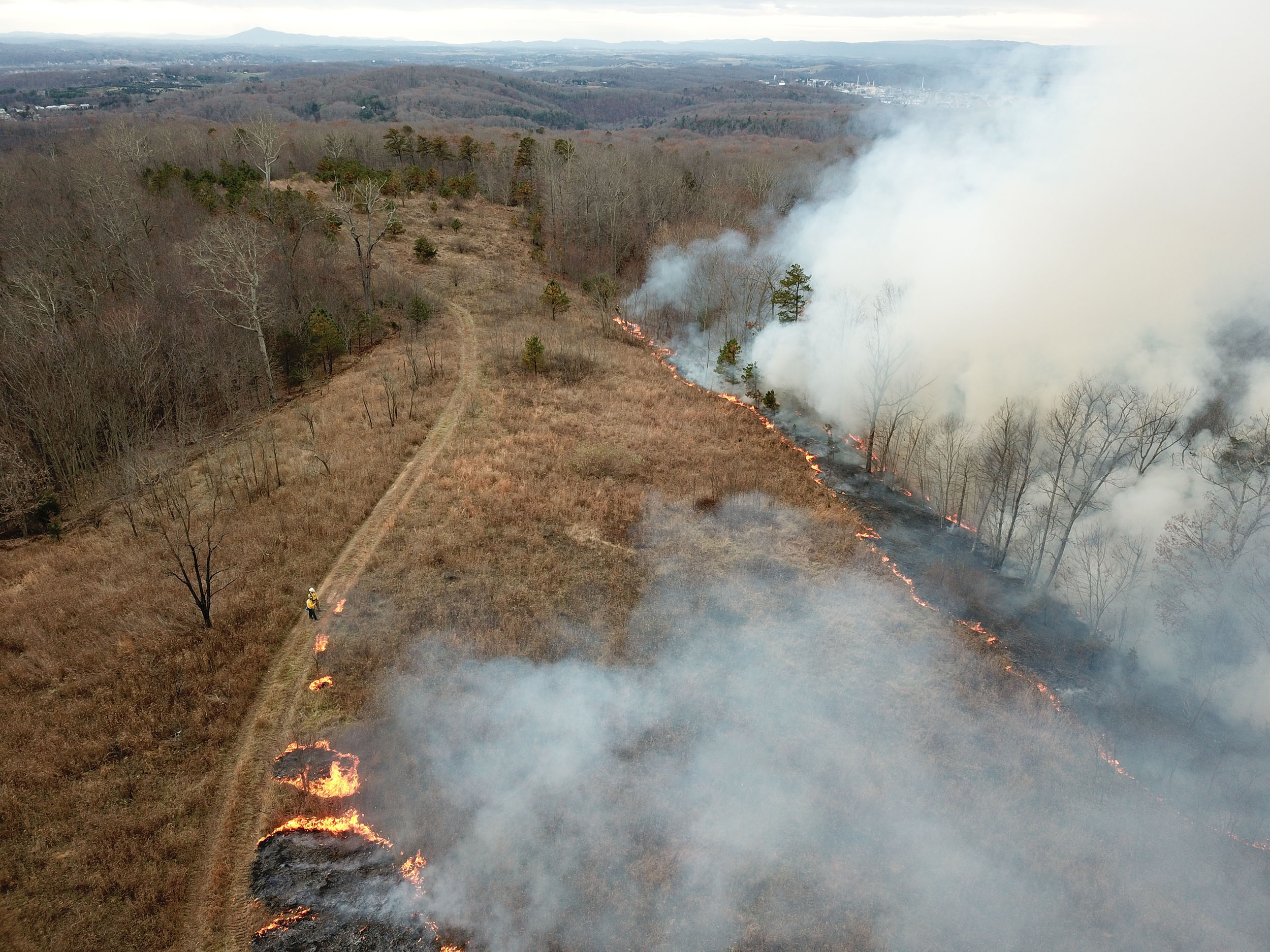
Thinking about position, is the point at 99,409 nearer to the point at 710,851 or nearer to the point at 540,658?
the point at 540,658

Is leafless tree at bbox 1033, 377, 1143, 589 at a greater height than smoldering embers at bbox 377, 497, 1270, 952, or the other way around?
leafless tree at bbox 1033, 377, 1143, 589

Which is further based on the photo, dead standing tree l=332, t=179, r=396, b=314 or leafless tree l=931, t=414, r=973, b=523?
dead standing tree l=332, t=179, r=396, b=314

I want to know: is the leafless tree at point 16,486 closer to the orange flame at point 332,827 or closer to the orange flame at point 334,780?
the orange flame at point 334,780

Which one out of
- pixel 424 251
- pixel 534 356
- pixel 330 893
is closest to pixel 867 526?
pixel 534 356

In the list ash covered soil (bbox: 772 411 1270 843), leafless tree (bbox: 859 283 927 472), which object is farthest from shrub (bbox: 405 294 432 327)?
ash covered soil (bbox: 772 411 1270 843)

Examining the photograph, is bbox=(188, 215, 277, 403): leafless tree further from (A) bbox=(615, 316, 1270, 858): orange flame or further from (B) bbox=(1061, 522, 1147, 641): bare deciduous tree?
(B) bbox=(1061, 522, 1147, 641): bare deciduous tree

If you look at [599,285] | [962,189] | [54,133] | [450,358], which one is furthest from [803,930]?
[54,133]

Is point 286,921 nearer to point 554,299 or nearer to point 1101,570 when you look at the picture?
point 1101,570
